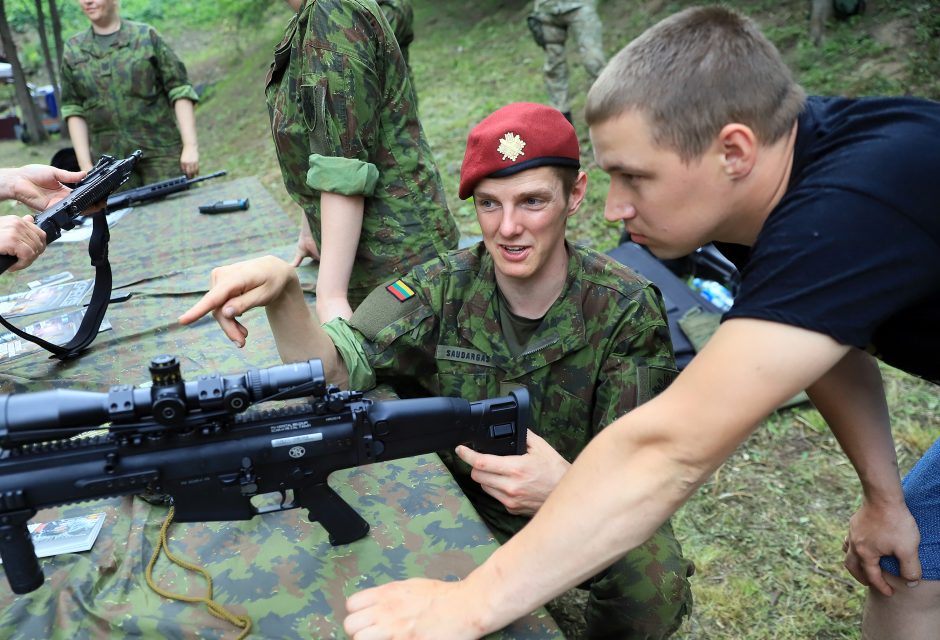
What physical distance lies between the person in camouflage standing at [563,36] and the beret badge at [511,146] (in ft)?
19.2

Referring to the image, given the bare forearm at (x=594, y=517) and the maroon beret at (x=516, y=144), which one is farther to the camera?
the maroon beret at (x=516, y=144)

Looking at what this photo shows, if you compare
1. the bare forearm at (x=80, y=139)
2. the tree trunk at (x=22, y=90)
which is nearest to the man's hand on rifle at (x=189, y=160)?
the bare forearm at (x=80, y=139)

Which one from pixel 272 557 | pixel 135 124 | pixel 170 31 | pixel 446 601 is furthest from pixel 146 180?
pixel 170 31

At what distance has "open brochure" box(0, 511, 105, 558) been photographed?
1.81 m

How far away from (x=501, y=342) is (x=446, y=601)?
1029 mm

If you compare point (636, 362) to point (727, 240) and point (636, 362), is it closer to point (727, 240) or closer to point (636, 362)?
point (636, 362)

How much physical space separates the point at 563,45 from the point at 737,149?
280 inches

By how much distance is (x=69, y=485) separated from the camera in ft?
4.91

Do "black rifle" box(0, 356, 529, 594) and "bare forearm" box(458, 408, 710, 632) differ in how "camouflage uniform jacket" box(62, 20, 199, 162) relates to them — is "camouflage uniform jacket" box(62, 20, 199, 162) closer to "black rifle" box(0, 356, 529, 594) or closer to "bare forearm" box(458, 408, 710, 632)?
"black rifle" box(0, 356, 529, 594)

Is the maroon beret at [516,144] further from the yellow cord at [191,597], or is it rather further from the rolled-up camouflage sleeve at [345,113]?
the yellow cord at [191,597]

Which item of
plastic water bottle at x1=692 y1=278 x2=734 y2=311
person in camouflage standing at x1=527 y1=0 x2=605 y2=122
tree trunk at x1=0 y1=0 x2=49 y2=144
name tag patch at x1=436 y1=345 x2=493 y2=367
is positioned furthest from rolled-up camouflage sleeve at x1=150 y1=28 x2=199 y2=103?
tree trunk at x1=0 y1=0 x2=49 y2=144

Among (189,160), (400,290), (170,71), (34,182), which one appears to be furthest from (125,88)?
(400,290)

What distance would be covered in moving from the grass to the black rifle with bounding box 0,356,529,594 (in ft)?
4.64

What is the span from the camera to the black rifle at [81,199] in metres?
2.74
